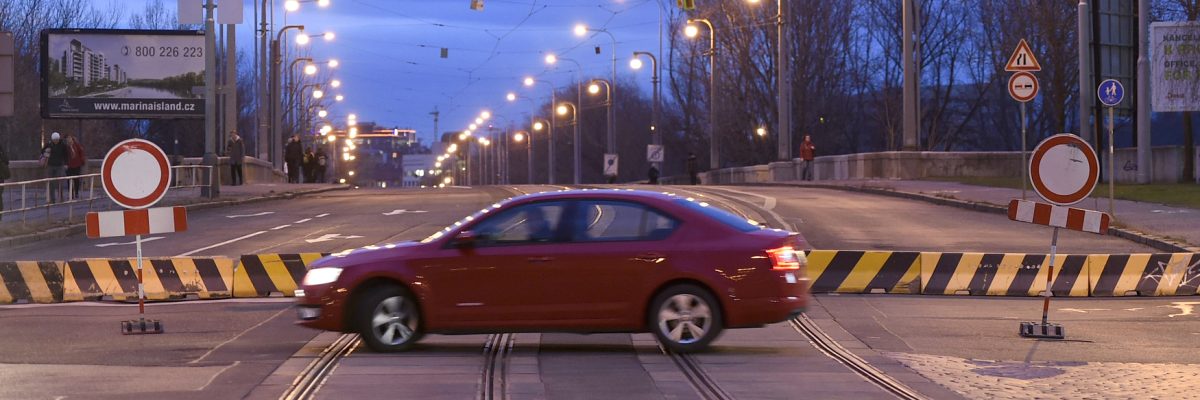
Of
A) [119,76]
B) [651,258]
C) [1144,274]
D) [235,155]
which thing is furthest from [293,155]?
[651,258]

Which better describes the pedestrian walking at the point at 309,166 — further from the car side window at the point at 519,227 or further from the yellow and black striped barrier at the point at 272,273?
the car side window at the point at 519,227

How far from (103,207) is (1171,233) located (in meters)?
21.5

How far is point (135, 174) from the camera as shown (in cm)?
1301

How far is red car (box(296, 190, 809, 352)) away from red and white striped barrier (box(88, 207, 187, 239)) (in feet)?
7.05

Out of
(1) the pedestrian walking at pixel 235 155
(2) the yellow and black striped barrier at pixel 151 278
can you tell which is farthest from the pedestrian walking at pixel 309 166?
(2) the yellow and black striped barrier at pixel 151 278

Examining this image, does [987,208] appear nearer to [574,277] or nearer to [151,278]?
[151,278]

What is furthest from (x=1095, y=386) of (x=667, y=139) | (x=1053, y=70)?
(x=667, y=139)

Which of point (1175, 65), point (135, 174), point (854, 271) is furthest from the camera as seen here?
point (1175, 65)

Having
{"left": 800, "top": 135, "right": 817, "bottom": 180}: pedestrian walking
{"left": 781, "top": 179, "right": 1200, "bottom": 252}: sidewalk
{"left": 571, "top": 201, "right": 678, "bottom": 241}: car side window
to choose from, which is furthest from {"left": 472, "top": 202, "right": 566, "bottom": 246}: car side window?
{"left": 800, "top": 135, "right": 817, "bottom": 180}: pedestrian walking

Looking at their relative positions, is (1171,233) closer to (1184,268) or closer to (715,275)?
(1184,268)

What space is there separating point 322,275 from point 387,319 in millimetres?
647

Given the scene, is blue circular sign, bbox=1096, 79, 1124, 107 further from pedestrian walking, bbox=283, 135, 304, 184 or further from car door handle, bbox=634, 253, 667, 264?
pedestrian walking, bbox=283, 135, 304, 184

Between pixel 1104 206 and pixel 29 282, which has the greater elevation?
pixel 1104 206

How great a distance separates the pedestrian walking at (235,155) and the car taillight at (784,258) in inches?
1340
